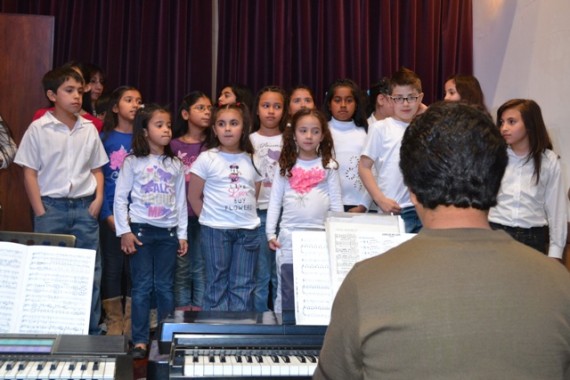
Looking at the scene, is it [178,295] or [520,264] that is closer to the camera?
[520,264]

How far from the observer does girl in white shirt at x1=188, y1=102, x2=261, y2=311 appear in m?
3.67

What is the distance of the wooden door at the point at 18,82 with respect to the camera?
4184mm

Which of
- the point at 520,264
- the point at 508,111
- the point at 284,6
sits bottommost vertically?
the point at 520,264

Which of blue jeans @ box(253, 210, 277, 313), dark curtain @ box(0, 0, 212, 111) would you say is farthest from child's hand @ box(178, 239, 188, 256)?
dark curtain @ box(0, 0, 212, 111)

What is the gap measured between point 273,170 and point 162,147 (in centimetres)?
65

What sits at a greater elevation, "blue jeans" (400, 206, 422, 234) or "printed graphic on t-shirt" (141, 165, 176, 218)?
"printed graphic on t-shirt" (141, 165, 176, 218)

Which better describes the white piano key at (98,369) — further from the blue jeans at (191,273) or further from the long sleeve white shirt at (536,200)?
the long sleeve white shirt at (536,200)

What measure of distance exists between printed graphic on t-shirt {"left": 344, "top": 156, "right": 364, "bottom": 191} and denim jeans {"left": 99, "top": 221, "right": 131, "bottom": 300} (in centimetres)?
141

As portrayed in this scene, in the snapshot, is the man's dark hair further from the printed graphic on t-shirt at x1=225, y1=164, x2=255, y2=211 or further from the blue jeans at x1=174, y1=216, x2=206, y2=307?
the blue jeans at x1=174, y1=216, x2=206, y2=307

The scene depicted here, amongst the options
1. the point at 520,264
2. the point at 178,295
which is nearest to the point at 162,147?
the point at 178,295

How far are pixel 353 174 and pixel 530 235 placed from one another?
3.38 ft

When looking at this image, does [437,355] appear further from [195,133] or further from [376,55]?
[376,55]

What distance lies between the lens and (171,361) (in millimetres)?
1889

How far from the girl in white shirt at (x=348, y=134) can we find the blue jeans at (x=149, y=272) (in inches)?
40.8
